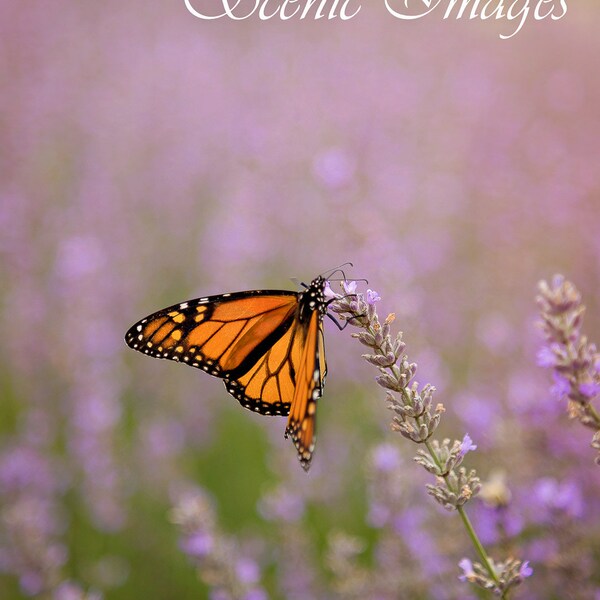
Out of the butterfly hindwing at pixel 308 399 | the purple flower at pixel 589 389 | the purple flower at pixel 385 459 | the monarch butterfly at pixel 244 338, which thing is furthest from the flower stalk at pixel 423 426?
the purple flower at pixel 385 459

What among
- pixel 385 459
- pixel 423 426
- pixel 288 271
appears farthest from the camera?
pixel 288 271

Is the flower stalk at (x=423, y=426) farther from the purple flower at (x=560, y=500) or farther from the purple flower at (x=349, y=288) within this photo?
the purple flower at (x=560, y=500)

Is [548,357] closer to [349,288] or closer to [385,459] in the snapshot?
[349,288]

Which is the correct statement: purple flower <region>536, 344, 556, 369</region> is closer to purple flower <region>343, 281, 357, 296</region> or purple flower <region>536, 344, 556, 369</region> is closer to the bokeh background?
purple flower <region>343, 281, 357, 296</region>

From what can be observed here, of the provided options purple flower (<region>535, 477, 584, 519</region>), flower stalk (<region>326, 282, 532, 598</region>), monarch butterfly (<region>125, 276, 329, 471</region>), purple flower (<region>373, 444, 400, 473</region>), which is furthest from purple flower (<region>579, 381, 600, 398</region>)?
purple flower (<region>373, 444, 400, 473</region>)

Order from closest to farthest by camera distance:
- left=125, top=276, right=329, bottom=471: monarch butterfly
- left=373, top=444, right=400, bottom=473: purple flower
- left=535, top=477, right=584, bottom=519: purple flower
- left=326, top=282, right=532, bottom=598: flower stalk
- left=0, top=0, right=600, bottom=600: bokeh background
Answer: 1. left=326, top=282, right=532, bottom=598: flower stalk
2. left=535, top=477, right=584, bottom=519: purple flower
3. left=125, top=276, right=329, bottom=471: monarch butterfly
4. left=373, top=444, right=400, bottom=473: purple flower
5. left=0, top=0, right=600, bottom=600: bokeh background

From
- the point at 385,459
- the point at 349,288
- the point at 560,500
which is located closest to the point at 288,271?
the point at 385,459
